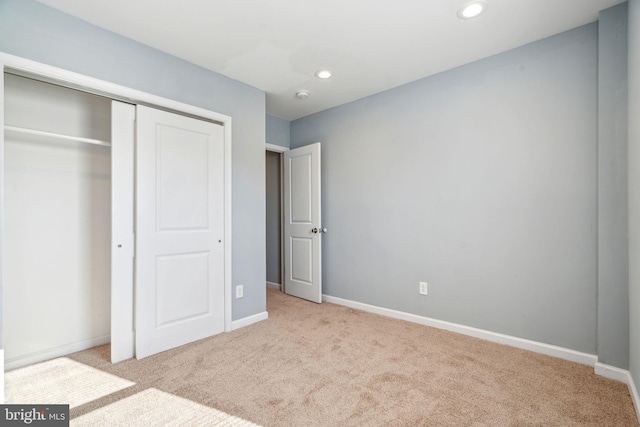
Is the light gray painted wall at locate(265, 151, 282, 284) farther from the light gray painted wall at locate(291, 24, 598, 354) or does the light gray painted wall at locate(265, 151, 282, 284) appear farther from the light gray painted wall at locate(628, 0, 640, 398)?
the light gray painted wall at locate(628, 0, 640, 398)

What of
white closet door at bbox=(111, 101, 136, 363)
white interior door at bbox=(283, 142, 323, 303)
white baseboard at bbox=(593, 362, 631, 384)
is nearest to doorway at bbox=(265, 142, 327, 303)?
white interior door at bbox=(283, 142, 323, 303)

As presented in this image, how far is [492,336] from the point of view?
2.72 metres

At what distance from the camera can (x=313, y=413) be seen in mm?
1732

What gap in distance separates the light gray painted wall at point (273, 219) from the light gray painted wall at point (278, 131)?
555 mm

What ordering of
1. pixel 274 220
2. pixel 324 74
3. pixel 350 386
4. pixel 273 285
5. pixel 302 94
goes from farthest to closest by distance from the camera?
1. pixel 274 220
2. pixel 273 285
3. pixel 302 94
4. pixel 324 74
5. pixel 350 386

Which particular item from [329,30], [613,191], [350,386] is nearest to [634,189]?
[613,191]

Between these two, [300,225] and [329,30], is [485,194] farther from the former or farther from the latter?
[300,225]

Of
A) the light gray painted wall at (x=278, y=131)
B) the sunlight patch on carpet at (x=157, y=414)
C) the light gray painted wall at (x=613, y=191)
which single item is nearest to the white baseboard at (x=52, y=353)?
the sunlight patch on carpet at (x=157, y=414)

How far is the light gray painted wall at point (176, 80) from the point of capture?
201cm

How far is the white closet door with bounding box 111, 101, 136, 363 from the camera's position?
2.36 m

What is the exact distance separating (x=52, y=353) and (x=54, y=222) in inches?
40.2

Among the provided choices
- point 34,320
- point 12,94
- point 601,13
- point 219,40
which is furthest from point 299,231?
point 601,13

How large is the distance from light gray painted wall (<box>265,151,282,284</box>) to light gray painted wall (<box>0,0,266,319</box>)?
59.0 inches

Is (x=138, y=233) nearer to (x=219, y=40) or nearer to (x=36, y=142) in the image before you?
(x=36, y=142)
